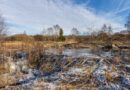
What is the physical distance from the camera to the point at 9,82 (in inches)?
221

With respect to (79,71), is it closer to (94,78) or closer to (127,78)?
(94,78)

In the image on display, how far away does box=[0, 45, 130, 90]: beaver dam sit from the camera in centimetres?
510

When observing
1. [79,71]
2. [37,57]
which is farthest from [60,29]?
[79,71]

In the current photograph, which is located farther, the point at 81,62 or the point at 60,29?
the point at 60,29

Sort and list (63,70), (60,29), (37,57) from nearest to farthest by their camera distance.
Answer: (63,70), (37,57), (60,29)

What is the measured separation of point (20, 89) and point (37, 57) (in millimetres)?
2939

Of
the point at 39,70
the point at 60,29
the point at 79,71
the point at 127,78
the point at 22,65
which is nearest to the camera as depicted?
the point at 127,78

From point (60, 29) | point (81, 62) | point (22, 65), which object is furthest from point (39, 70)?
point (60, 29)

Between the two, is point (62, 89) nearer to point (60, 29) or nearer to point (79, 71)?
point (79, 71)

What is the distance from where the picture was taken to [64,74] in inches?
231

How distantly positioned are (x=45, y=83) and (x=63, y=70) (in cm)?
113

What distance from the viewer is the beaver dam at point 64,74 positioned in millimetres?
5102

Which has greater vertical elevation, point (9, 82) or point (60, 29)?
point (60, 29)

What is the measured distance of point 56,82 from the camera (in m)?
5.39
